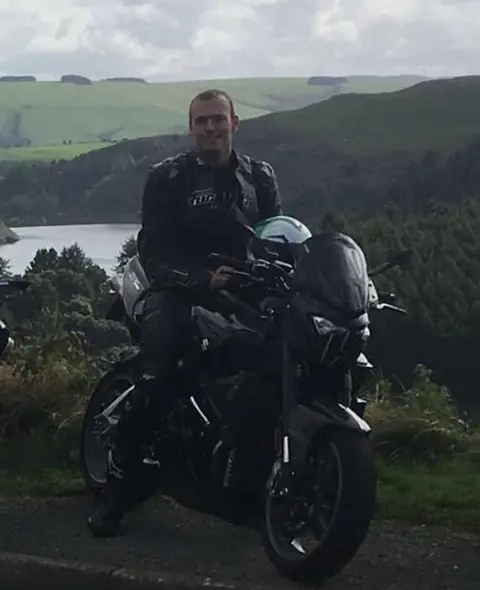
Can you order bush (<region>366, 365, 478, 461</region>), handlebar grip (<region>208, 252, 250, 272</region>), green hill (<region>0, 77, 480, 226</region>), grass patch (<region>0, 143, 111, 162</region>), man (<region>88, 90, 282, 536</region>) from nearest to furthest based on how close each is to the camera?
handlebar grip (<region>208, 252, 250, 272</region>) < man (<region>88, 90, 282, 536</region>) < bush (<region>366, 365, 478, 461</region>) < green hill (<region>0, 77, 480, 226</region>) < grass patch (<region>0, 143, 111, 162</region>)

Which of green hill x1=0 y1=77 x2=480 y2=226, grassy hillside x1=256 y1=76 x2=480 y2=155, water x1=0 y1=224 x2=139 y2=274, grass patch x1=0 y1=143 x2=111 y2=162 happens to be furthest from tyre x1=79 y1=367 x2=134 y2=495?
grassy hillside x1=256 y1=76 x2=480 y2=155

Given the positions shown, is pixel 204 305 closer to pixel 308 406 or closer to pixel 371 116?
pixel 308 406

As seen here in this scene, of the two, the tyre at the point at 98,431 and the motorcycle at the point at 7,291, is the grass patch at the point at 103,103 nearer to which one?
the motorcycle at the point at 7,291

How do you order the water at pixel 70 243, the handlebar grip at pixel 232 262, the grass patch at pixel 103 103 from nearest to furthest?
the handlebar grip at pixel 232 262, the water at pixel 70 243, the grass patch at pixel 103 103

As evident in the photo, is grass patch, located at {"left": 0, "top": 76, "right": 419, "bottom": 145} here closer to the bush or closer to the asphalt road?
the bush

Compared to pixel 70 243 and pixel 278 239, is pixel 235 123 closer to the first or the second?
pixel 278 239

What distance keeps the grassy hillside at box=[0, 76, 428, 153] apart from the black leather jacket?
2632 centimetres

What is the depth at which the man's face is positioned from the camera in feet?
19.1

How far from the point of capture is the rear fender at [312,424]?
4.92 metres

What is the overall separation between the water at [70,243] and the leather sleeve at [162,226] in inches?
237

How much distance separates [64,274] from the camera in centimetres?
1602

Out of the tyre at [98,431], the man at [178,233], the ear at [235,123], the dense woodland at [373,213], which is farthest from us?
the dense woodland at [373,213]

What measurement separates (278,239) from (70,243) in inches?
367

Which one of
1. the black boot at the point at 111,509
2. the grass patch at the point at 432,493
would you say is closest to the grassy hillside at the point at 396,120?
the grass patch at the point at 432,493
